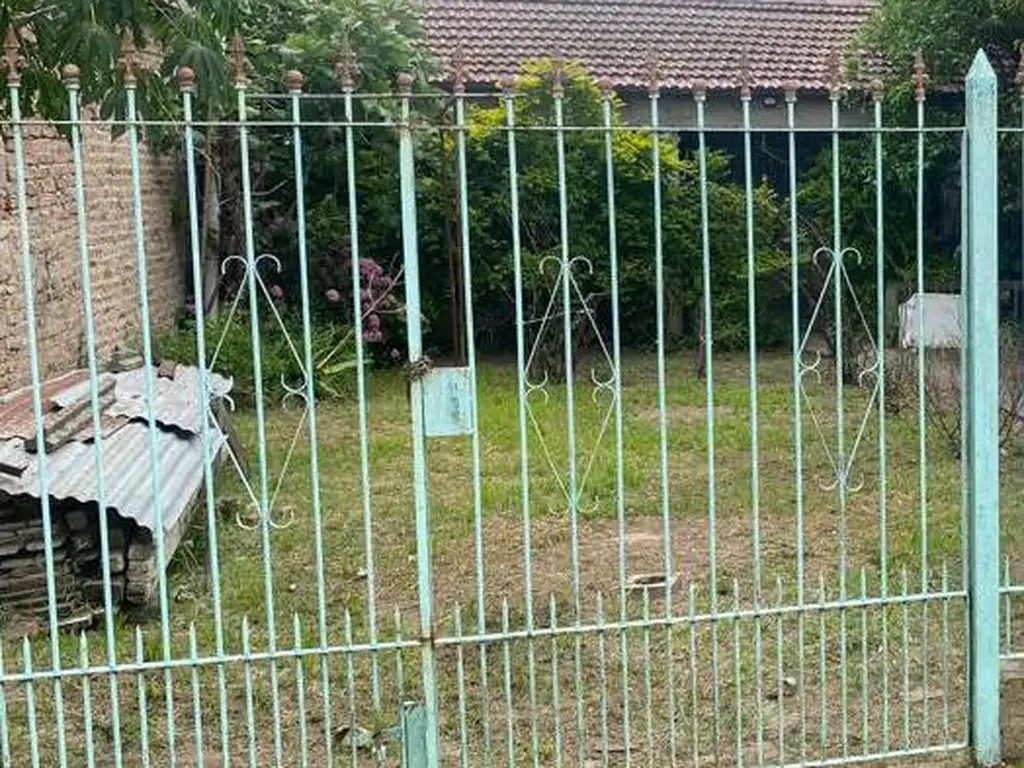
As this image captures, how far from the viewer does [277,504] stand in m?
7.52

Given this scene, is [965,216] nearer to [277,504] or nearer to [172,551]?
[172,551]

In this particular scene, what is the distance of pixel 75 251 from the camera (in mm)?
9695

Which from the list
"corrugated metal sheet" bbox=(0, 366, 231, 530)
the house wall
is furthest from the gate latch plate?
the house wall

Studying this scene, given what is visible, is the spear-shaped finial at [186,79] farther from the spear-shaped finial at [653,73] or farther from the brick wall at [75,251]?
the brick wall at [75,251]

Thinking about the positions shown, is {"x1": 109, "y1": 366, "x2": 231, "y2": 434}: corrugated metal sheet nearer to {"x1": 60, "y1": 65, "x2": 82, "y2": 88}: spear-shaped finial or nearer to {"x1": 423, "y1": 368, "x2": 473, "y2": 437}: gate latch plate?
{"x1": 423, "y1": 368, "x2": 473, "y2": 437}: gate latch plate

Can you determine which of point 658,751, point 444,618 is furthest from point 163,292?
point 658,751

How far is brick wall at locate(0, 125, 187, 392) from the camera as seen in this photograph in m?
7.85

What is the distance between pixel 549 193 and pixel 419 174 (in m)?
1.31

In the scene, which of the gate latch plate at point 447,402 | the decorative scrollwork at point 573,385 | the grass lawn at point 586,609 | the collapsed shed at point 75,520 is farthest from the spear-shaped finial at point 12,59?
the collapsed shed at point 75,520

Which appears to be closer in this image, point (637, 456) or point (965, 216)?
point (965, 216)

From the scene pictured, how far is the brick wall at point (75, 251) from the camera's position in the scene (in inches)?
309

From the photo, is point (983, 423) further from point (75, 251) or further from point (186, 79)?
point (75, 251)

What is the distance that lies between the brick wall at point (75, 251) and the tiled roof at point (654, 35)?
4.14 m

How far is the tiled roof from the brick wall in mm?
4136
